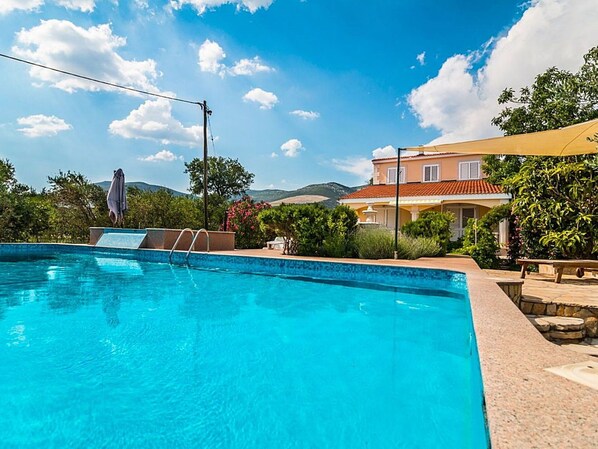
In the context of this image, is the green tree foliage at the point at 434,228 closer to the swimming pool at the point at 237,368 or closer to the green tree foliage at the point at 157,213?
the swimming pool at the point at 237,368

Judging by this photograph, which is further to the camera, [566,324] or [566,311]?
[566,311]

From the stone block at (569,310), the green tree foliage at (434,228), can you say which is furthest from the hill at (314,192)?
the stone block at (569,310)

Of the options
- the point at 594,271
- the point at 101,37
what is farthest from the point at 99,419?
the point at 101,37

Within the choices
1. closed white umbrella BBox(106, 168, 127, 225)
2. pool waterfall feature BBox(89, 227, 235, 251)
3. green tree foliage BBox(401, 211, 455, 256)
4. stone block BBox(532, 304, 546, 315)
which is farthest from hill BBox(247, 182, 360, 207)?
stone block BBox(532, 304, 546, 315)

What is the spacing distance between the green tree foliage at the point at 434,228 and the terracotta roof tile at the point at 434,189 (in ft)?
27.0

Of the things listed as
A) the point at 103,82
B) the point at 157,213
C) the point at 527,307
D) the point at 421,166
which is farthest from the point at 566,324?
the point at 421,166

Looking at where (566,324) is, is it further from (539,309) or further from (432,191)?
(432,191)

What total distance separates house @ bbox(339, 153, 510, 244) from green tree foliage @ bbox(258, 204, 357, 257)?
26.6 ft

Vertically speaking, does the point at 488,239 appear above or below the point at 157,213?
below

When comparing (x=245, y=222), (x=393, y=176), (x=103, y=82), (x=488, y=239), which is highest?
(x=103, y=82)

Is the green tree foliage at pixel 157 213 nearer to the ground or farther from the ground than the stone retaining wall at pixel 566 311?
farther from the ground

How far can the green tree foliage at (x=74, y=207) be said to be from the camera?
20.0m

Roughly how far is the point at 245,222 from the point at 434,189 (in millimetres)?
13759

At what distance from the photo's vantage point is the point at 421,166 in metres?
27.9
